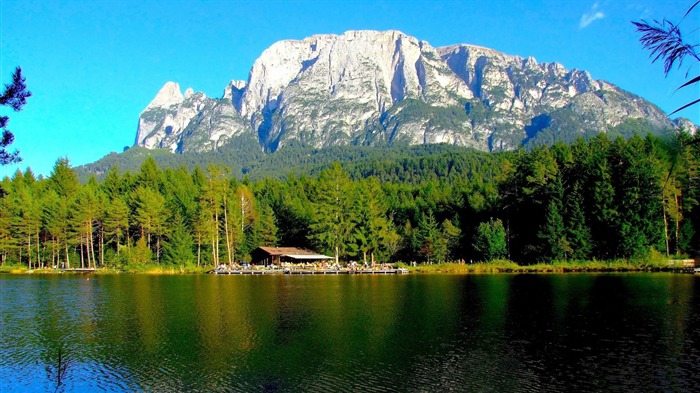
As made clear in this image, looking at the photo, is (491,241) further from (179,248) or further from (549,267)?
(179,248)

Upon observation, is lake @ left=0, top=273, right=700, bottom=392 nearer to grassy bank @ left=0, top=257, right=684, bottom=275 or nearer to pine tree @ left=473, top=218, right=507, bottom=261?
grassy bank @ left=0, top=257, right=684, bottom=275

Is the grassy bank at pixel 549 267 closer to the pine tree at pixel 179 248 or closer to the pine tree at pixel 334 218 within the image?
the pine tree at pixel 334 218

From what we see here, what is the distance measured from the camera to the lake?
1795 cm

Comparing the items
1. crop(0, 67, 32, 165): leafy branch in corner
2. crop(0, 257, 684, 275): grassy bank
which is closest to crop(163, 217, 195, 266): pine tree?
crop(0, 257, 684, 275): grassy bank

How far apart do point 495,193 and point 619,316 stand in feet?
182

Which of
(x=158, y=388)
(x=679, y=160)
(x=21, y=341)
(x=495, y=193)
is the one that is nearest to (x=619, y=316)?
(x=158, y=388)

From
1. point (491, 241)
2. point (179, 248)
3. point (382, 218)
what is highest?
point (382, 218)

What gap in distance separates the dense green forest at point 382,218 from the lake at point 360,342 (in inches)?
1004

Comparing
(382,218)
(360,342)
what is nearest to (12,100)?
(360,342)

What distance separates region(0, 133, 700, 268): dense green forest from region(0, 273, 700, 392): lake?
25504 mm

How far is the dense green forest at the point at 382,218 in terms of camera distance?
65438 mm

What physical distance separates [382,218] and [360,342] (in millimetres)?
58724

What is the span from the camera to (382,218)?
82375mm

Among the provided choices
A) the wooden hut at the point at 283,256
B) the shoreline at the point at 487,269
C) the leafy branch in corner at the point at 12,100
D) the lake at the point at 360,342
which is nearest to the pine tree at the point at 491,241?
the shoreline at the point at 487,269
